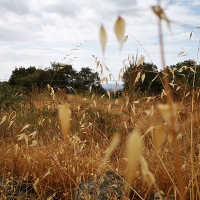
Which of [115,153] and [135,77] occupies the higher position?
[135,77]

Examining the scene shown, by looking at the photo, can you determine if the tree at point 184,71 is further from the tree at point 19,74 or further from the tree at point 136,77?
the tree at point 19,74

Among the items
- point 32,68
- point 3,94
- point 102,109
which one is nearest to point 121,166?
A: point 102,109

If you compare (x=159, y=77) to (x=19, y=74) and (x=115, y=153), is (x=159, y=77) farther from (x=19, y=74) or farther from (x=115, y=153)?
(x=19, y=74)

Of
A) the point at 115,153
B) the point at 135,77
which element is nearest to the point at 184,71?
the point at 135,77

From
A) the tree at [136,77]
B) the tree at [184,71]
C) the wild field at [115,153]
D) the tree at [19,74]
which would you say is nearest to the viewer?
the wild field at [115,153]

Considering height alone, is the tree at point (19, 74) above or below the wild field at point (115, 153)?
above

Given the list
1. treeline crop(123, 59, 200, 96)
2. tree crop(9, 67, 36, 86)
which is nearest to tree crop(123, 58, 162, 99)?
treeline crop(123, 59, 200, 96)

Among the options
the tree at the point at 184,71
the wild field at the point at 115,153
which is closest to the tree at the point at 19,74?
the tree at the point at 184,71

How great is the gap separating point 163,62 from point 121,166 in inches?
80.9

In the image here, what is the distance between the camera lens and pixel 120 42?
1.75 feet

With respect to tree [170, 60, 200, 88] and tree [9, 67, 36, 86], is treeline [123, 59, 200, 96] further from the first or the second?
tree [9, 67, 36, 86]

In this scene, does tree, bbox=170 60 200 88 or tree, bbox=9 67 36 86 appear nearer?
tree, bbox=170 60 200 88

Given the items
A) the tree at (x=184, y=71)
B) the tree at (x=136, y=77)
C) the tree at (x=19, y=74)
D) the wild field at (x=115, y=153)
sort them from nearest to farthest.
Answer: the wild field at (x=115, y=153) → the tree at (x=136, y=77) → the tree at (x=184, y=71) → the tree at (x=19, y=74)

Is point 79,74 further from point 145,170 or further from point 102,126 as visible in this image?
point 145,170
